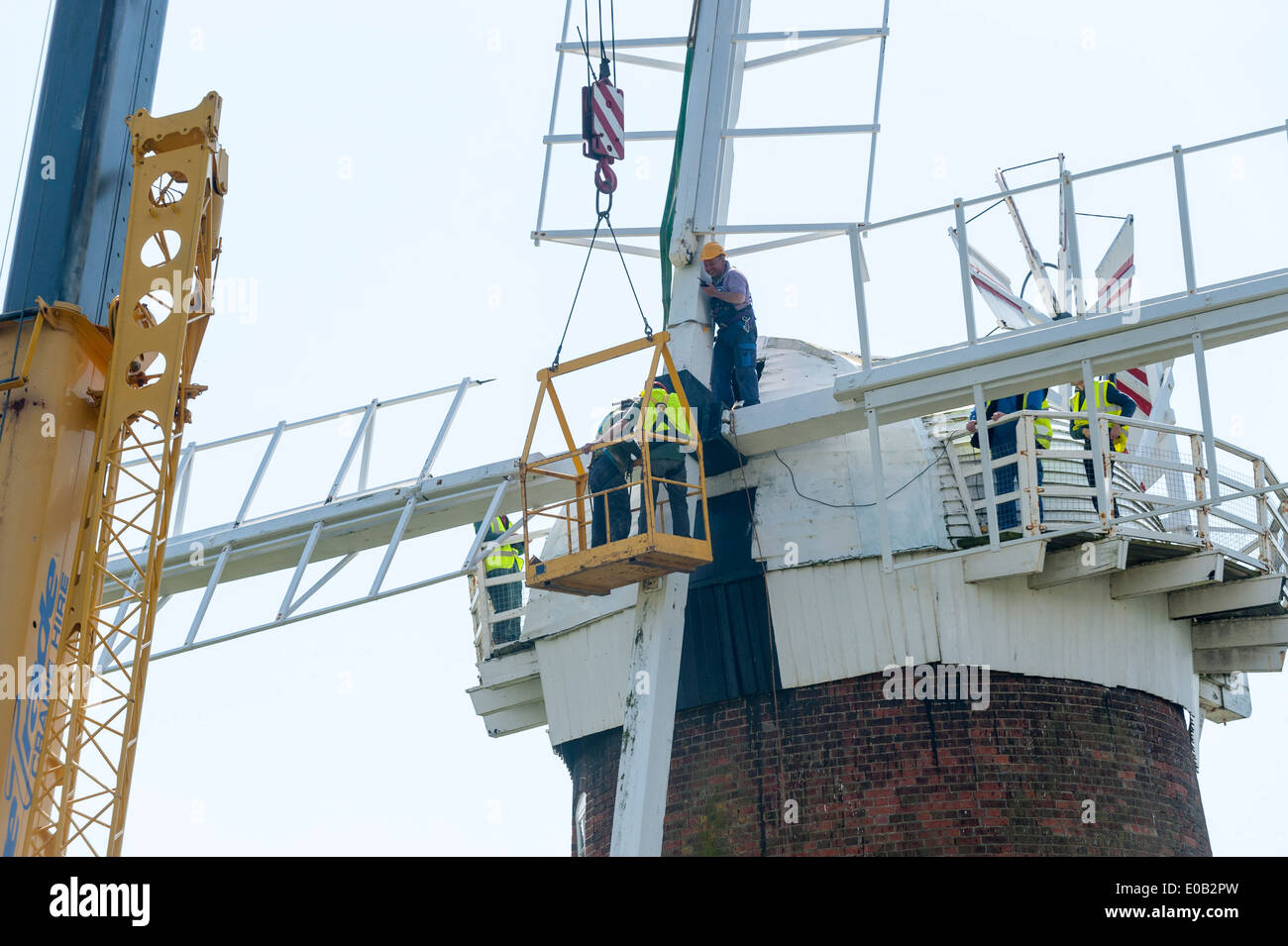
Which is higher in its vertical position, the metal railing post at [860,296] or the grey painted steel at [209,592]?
the metal railing post at [860,296]

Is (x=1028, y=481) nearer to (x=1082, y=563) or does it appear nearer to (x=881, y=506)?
(x=1082, y=563)

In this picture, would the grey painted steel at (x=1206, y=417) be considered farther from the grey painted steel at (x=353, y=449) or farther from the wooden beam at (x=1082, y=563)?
the grey painted steel at (x=353, y=449)

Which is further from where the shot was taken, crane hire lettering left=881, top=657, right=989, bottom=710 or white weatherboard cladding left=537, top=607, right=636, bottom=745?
white weatherboard cladding left=537, top=607, right=636, bottom=745

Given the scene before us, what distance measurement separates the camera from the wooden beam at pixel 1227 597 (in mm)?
15523

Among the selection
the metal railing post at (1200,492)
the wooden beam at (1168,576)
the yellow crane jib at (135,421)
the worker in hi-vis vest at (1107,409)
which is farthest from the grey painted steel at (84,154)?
the metal railing post at (1200,492)

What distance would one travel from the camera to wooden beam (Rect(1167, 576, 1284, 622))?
50.9 feet

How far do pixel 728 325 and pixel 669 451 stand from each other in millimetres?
2192

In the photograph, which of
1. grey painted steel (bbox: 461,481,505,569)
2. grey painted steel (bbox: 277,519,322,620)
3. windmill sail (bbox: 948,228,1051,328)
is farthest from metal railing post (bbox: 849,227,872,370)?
grey painted steel (bbox: 277,519,322,620)

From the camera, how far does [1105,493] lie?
1325 centimetres

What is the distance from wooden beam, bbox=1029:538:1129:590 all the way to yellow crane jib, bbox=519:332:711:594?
10.8 feet

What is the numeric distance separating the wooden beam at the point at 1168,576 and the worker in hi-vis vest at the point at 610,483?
4943 mm

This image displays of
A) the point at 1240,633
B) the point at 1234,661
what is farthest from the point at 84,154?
the point at 1234,661

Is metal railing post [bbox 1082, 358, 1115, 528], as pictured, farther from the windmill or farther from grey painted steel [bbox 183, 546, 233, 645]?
grey painted steel [bbox 183, 546, 233, 645]
